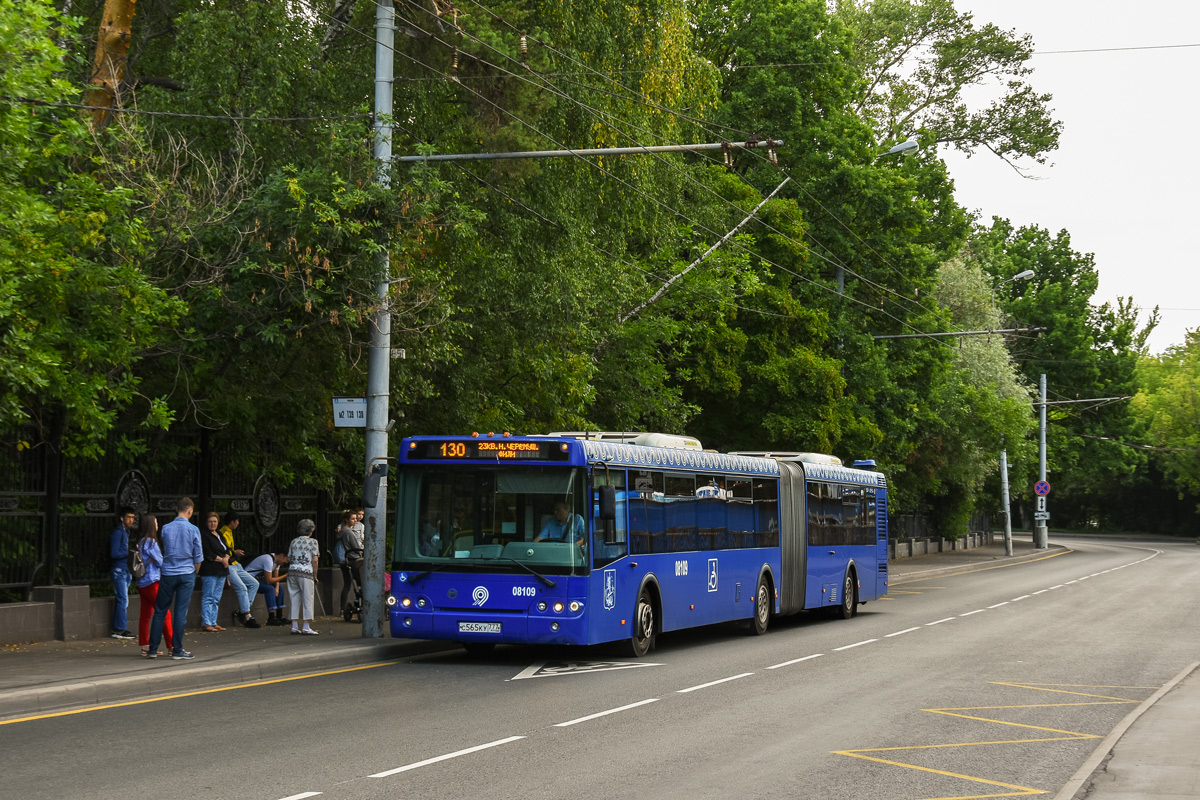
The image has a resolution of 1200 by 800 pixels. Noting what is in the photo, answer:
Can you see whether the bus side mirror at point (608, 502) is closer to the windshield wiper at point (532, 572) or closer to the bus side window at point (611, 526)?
the bus side window at point (611, 526)

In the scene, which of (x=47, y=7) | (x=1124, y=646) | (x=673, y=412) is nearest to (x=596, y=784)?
(x=47, y=7)

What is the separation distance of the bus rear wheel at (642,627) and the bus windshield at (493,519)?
5.47 ft

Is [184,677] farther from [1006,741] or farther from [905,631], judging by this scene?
[905,631]

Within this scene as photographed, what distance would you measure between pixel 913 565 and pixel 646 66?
2995 centimetres

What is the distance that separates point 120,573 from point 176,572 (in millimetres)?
3207

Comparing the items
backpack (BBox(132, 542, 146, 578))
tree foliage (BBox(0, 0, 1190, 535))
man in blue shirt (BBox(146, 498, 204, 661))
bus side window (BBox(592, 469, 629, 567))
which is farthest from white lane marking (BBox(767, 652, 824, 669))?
backpack (BBox(132, 542, 146, 578))

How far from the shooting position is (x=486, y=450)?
1661 centimetres

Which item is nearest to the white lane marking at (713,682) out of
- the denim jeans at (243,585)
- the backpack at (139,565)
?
the backpack at (139,565)

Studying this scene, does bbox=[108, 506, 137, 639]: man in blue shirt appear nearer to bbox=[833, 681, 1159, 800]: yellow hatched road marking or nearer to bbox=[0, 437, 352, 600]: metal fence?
bbox=[0, 437, 352, 600]: metal fence

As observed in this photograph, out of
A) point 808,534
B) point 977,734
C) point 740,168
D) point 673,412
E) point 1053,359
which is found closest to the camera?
point 977,734

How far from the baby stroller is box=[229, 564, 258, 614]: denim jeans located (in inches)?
62.1

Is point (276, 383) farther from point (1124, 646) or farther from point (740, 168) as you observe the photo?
point (740, 168)

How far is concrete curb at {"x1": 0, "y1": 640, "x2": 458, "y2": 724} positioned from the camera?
12.2m

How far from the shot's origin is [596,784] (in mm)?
8906
